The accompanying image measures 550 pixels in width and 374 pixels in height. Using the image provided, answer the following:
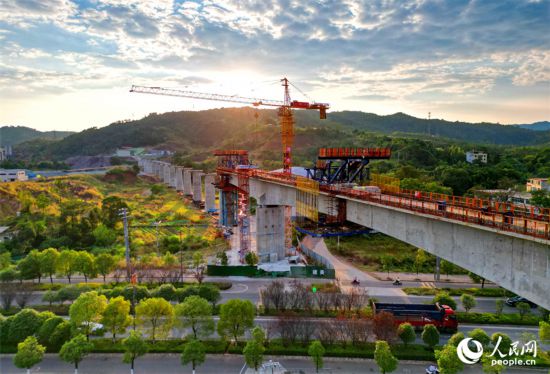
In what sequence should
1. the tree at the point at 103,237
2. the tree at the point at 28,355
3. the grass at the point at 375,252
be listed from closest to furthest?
the tree at the point at 28,355 < the grass at the point at 375,252 < the tree at the point at 103,237

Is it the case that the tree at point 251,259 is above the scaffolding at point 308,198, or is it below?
below

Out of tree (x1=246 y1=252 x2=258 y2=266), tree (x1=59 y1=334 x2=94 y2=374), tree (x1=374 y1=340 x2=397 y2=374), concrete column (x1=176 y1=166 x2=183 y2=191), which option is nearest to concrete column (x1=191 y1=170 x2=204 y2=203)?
concrete column (x1=176 y1=166 x2=183 y2=191)

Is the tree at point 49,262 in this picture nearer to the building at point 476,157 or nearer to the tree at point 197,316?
the tree at point 197,316

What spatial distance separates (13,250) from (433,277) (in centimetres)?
5836

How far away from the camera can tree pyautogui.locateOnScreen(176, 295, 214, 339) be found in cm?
2694

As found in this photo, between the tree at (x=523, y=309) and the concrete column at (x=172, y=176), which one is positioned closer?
the tree at (x=523, y=309)

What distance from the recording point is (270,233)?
163ft

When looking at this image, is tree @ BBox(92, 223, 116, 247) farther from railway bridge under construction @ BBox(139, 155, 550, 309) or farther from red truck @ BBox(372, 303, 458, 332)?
red truck @ BBox(372, 303, 458, 332)

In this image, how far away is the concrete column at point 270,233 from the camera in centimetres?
4888

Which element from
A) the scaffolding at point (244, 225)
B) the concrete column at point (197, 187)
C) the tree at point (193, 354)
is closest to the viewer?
the tree at point (193, 354)

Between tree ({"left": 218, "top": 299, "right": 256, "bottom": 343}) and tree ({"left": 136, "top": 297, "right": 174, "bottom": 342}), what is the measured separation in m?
3.87

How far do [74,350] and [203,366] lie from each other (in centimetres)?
850

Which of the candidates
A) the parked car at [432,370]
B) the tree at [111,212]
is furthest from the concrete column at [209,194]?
the parked car at [432,370]

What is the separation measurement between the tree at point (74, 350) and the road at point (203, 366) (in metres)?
1.68
